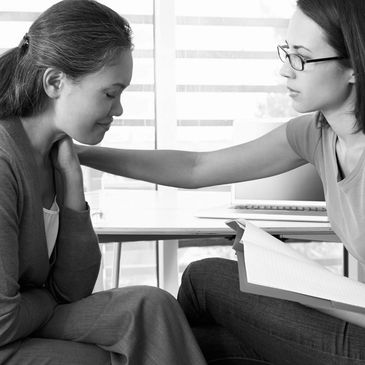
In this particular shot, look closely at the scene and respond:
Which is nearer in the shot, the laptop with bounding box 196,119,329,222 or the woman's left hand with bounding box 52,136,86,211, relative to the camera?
the woman's left hand with bounding box 52,136,86,211

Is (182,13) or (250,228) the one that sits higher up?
(182,13)

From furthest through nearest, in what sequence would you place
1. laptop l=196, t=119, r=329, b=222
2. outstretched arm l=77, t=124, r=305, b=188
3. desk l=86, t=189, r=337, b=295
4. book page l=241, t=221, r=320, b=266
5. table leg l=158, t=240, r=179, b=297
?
table leg l=158, t=240, r=179, b=297
laptop l=196, t=119, r=329, b=222
desk l=86, t=189, r=337, b=295
outstretched arm l=77, t=124, r=305, b=188
book page l=241, t=221, r=320, b=266

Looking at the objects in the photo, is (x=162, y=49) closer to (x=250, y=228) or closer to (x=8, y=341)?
(x=250, y=228)

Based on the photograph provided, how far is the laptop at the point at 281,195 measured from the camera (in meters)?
2.25

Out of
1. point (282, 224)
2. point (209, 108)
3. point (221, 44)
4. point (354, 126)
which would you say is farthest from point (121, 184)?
point (354, 126)

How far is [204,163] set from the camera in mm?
1799

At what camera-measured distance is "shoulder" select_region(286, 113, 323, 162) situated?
1625mm

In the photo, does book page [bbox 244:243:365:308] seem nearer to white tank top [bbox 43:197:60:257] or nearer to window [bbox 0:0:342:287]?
white tank top [bbox 43:197:60:257]

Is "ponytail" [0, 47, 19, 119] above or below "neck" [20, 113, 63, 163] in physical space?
A: above

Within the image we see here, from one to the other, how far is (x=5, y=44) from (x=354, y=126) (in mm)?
2662

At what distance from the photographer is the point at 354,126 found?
1.50 metres

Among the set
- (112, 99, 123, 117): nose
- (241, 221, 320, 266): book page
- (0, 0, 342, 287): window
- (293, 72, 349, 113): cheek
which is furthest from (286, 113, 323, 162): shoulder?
(0, 0, 342, 287): window

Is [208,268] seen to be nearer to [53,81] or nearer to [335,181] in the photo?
[335,181]

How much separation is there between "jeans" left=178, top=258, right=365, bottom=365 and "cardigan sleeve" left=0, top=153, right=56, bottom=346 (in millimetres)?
430
